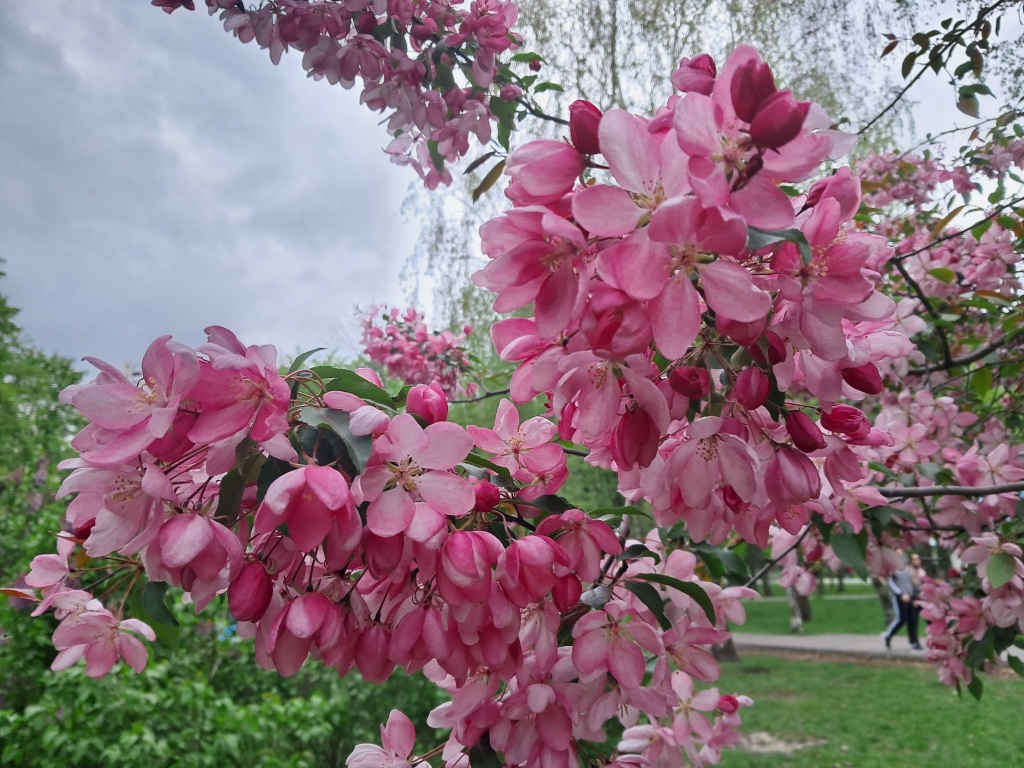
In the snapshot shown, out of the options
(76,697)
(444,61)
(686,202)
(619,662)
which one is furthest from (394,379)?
(686,202)

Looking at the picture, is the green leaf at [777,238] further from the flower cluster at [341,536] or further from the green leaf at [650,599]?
the green leaf at [650,599]

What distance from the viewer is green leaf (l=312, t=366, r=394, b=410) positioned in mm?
667

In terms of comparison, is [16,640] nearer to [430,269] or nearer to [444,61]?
[444,61]

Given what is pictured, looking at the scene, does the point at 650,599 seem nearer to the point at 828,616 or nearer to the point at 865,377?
the point at 865,377

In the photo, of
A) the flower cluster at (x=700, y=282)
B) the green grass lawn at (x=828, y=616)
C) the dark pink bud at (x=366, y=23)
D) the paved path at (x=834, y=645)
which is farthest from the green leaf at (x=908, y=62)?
the green grass lawn at (x=828, y=616)

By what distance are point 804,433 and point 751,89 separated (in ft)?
1.09

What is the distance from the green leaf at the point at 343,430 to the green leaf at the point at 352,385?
3.4 inches

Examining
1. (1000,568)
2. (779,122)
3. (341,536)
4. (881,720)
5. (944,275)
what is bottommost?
(881,720)

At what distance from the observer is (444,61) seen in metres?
1.52

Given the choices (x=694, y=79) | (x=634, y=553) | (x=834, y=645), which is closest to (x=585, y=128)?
(x=694, y=79)

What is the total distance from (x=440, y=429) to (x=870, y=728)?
5969 millimetres

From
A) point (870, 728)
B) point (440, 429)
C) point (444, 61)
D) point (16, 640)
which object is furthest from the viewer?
point (870, 728)

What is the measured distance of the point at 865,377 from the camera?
24.8 inches

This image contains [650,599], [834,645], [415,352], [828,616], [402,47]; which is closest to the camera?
[650,599]
